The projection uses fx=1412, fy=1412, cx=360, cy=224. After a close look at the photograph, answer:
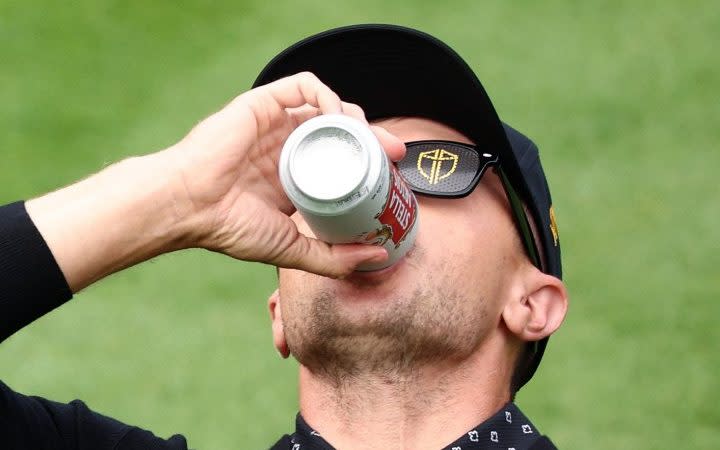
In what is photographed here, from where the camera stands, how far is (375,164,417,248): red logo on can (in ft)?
7.88

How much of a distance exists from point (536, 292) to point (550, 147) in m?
2.39

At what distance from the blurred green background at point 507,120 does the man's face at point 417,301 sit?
1681 millimetres

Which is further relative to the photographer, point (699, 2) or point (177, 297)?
point (699, 2)

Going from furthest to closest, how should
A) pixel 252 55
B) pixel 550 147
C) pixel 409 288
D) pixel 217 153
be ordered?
pixel 252 55 → pixel 550 147 → pixel 409 288 → pixel 217 153

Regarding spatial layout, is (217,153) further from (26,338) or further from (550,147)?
(550,147)

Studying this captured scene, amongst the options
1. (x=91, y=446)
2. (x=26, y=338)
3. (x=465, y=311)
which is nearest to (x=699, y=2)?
(x=26, y=338)

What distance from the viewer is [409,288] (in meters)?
2.75

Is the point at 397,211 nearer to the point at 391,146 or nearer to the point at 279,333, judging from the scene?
the point at 391,146

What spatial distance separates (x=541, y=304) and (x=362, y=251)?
64cm

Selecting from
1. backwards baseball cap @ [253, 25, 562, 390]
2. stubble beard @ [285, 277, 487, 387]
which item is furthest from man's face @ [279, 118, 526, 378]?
backwards baseball cap @ [253, 25, 562, 390]

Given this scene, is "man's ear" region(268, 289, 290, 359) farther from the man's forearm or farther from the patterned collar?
the man's forearm

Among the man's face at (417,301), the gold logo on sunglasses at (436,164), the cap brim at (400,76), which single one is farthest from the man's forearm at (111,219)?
the gold logo on sunglasses at (436,164)

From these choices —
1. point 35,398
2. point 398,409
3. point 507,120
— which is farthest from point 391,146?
point 507,120

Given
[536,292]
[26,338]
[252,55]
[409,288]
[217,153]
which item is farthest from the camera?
[252,55]
